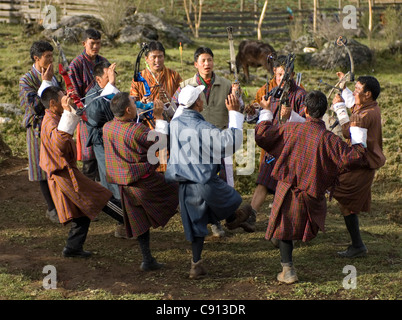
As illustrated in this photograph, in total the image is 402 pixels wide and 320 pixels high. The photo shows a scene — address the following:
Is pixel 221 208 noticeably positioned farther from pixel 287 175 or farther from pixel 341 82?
pixel 341 82

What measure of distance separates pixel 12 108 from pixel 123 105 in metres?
6.11

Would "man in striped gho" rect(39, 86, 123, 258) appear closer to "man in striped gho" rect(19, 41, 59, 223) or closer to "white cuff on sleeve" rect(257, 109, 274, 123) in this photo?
"man in striped gho" rect(19, 41, 59, 223)

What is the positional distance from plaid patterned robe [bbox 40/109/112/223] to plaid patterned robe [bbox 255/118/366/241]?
1.53 metres

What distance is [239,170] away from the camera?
25.9ft

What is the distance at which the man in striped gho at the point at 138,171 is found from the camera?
480 centimetres

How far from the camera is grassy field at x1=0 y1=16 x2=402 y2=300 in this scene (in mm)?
4516

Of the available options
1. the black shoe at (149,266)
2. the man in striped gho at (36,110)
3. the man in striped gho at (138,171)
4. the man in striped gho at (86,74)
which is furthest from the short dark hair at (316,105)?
the man in striped gho at (36,110)

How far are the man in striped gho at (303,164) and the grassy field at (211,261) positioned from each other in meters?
0.36

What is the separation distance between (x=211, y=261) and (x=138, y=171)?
1064mm

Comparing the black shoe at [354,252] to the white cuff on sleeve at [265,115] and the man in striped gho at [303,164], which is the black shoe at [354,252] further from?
the white cuff on sleeve at [265,115]

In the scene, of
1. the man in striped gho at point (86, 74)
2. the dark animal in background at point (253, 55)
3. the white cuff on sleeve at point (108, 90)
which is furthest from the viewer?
the dark animal in background at point (253, 55)

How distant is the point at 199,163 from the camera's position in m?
4.57

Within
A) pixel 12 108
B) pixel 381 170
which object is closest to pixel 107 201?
pixel 381 170

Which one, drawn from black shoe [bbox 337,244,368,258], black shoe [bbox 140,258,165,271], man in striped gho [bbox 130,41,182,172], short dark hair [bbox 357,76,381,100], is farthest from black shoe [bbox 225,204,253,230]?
short dark hair [bbox 357,76,381,100]
